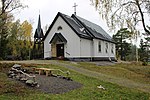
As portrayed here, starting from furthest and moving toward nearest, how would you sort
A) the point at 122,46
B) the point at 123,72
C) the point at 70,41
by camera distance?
the point at 122,46 < the point at 70,41 < the point at 123,72

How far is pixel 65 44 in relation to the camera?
30.0 m

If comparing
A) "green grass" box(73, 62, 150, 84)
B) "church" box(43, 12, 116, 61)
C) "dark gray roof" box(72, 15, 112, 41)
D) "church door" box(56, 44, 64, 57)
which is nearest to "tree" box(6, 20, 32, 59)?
"dark gray roof" box(72, 15, 112, 41)

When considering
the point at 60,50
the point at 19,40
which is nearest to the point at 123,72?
the point at 60,50

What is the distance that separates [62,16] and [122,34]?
34.5 m

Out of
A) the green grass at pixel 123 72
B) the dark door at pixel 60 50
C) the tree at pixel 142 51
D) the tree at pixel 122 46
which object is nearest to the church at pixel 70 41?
the dark door at pixel 60 50

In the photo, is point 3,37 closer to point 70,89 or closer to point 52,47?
point 52,47

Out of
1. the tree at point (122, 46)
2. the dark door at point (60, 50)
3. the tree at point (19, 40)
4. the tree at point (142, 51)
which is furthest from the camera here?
the tree at point (142, 51)

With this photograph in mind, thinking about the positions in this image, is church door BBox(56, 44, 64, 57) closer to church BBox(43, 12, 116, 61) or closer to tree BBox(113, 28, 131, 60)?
church BBox(43, 12, 116, 61)

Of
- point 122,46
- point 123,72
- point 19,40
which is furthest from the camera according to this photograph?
point 122,46

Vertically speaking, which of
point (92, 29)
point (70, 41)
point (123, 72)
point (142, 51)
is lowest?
→ point (123, 72)

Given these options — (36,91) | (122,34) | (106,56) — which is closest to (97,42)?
(106,56)

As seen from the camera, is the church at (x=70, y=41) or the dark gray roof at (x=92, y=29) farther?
the dark gray roof at (x=92, y=29)

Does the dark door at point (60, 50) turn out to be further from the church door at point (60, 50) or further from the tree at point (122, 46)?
the tree at point (122, 46)

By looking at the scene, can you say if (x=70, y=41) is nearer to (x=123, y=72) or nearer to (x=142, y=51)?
(x=123, y=72)
